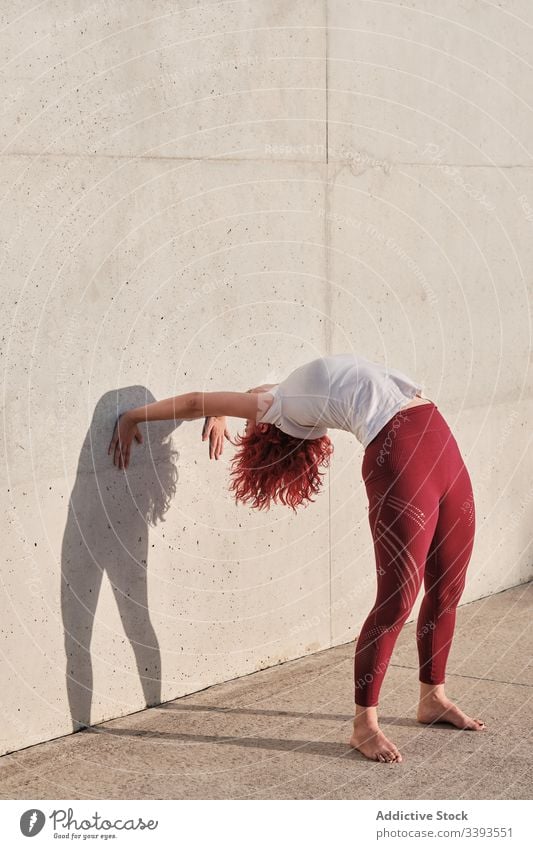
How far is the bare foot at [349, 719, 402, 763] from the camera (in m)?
3.74

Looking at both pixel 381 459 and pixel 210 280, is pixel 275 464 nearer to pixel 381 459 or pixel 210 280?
pixel 381 459

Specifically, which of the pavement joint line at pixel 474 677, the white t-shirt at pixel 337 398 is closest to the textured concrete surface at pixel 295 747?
the pavement joint line at pixel 474 677

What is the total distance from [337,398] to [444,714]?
1100mm

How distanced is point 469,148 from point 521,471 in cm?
149

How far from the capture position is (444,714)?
160 inches

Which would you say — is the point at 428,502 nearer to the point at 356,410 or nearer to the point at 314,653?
A: the point at 356,410

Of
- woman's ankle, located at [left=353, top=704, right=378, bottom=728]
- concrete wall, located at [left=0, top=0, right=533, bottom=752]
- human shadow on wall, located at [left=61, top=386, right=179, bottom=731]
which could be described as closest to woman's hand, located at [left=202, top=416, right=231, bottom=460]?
concrete wall, located at [left=0, top=0, right=533, bottom=752]

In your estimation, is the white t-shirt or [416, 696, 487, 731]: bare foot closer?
the white t-shirt

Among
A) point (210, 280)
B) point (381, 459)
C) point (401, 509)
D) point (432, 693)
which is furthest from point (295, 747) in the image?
point (210, 280)

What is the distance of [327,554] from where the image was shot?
15.8 ft

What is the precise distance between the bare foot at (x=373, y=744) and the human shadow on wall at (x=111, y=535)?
0.76m

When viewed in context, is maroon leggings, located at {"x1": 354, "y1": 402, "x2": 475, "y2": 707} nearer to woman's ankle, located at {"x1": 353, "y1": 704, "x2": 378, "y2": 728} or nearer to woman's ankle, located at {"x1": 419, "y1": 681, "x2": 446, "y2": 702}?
woman's ankle, located at {"x1": 353, "y1": 704, "x2": 378, "y2": 728}

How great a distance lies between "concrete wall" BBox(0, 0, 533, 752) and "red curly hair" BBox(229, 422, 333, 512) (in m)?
0.17

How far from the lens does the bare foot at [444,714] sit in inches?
159
